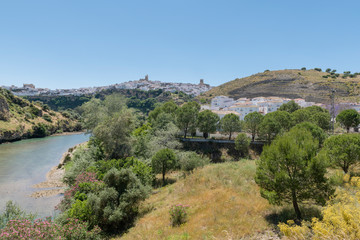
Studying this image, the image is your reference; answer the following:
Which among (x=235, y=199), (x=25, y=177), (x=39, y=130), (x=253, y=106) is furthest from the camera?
(x=39, y=130)

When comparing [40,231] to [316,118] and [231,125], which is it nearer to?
[231,125]

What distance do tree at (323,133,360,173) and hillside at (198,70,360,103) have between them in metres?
71.8

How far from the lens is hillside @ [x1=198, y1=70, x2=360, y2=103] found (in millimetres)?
80500

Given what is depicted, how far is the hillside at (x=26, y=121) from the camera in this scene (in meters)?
61.1

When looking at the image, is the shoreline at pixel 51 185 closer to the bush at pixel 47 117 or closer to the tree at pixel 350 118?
the tree at pixel 350 118

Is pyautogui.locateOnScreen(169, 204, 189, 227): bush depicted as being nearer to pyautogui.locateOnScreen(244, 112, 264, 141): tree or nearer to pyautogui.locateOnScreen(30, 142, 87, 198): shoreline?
pyautogui.locateOnScreen(30, 142, 87, 198): shoreline

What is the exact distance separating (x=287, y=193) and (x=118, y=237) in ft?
33.2

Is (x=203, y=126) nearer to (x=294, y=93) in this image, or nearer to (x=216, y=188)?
(x=216, y=188)

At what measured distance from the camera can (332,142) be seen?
15758mm

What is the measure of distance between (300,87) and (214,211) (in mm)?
106936

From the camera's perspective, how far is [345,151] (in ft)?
47.5

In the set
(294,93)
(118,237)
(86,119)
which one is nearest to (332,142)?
(118,237)

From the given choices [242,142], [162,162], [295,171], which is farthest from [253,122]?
[295,171]

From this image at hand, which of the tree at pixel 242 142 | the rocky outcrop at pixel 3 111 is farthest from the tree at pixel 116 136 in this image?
the rocky outcrop at pixel 3 111
